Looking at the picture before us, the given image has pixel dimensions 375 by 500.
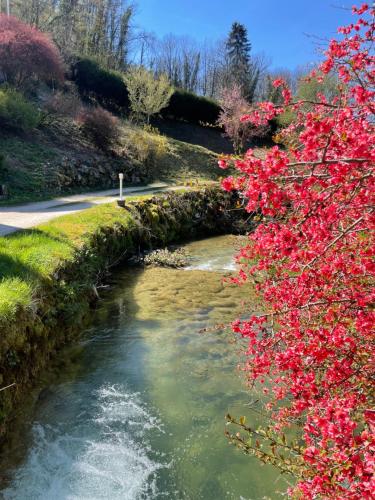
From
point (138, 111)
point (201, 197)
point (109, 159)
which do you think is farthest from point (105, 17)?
point (201, 197)

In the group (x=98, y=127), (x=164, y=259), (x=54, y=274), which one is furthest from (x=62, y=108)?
(x=54, y=274)

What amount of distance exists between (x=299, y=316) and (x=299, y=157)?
1667mm

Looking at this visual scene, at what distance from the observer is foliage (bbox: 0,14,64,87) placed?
1870cm

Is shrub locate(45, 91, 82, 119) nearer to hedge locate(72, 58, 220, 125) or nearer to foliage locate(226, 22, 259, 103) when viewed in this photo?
hedge locate(72, 58, 220, 125)

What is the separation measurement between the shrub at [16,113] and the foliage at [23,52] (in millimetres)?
2478

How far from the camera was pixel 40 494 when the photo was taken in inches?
A: 143

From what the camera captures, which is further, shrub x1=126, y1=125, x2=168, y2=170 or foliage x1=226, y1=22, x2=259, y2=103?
foliage x1=226, y1=22, x2=259, y2=103

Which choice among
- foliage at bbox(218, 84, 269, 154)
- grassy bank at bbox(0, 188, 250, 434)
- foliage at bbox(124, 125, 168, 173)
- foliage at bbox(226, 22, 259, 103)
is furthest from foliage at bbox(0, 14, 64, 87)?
foliage at bbox(226, 22, 259, 103)

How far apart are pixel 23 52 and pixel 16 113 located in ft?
13.3

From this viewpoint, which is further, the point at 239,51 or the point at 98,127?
the point at 239,51

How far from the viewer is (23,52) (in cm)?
1900

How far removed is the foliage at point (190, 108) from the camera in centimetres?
3406

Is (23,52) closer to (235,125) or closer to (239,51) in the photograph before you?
(235,125)

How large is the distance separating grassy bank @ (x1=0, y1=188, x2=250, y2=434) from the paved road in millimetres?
621
